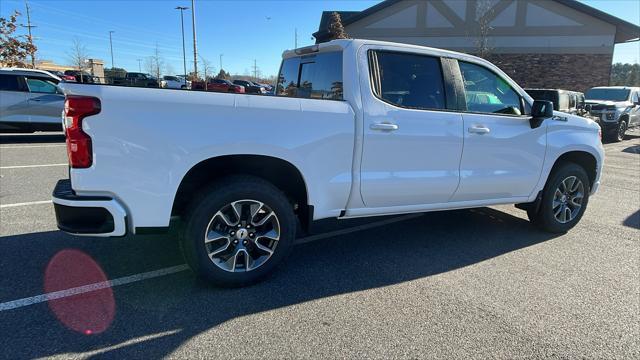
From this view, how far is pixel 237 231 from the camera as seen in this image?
3393mm

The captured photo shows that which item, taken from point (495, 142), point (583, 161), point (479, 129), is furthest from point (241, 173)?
point (583, 161)

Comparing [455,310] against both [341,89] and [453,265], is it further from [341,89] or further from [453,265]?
[341,89]

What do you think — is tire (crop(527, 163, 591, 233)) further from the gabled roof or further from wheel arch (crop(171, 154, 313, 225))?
the gabled roof

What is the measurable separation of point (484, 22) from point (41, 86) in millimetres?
25816

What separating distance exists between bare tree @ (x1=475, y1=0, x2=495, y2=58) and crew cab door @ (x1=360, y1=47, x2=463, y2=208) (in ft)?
85.6

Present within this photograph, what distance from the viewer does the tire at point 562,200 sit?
196 inches

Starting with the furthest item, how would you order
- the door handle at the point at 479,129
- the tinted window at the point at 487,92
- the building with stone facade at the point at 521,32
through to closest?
the building with stone facade at the point at 521,32, the tinted window at the point at 487,92, the door handle at the point at 479,129

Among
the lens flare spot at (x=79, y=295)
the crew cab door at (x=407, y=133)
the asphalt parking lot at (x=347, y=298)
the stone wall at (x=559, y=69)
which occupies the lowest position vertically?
the asphalt parking lot at (x=347, y=298)

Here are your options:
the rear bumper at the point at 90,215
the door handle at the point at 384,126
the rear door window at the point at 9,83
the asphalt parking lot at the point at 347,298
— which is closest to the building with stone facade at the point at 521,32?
the rear door window at the point at 9,83

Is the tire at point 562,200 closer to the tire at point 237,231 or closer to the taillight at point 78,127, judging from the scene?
the tire at point 237,231

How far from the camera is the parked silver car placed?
35.8ft

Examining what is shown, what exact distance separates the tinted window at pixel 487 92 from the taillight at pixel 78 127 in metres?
3.37

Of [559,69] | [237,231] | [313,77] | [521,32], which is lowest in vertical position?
[237,231]

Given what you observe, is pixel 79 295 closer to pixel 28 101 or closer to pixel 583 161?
pixel 583 161
